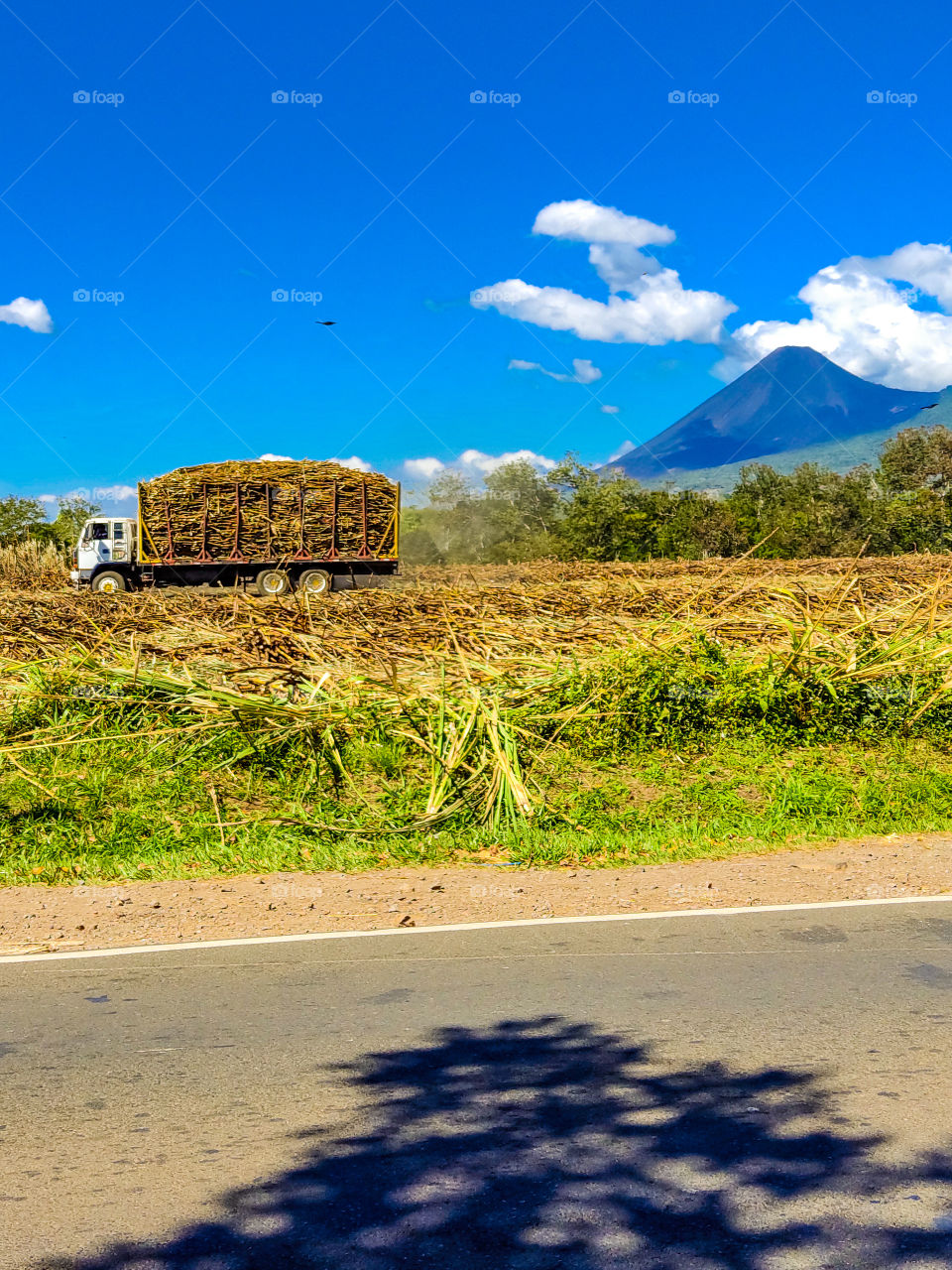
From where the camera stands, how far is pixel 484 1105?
13.1 feet

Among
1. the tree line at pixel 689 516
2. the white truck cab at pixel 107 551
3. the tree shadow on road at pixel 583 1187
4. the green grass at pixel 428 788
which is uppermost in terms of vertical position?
the tree line at pixel 689 516

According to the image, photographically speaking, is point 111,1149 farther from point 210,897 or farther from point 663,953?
point 210,897

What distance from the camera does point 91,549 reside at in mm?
29141

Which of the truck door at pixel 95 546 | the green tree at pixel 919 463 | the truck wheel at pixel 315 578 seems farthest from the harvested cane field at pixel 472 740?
the green tree at pixel 919 463

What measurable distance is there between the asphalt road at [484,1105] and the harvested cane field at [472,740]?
8.50ft

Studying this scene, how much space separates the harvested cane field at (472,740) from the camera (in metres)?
8.66

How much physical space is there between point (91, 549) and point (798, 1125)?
27975 millimetres

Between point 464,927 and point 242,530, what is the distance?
23.9m

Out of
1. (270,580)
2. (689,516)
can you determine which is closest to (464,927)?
(270,580)

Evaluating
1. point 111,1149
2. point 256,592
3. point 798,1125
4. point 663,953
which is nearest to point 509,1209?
point 798,1125

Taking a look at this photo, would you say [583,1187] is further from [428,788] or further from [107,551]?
[107,551]

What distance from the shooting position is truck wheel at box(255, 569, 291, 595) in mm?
29281

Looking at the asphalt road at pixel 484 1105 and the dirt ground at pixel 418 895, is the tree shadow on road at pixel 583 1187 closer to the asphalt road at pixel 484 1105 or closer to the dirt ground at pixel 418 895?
the asphalt road at pixel 484 1105

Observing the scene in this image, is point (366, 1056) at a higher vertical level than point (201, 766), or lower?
lower
